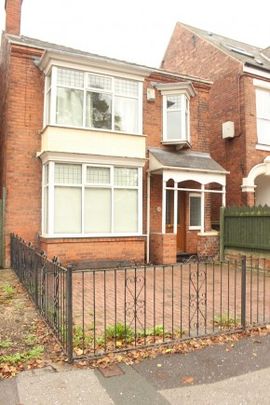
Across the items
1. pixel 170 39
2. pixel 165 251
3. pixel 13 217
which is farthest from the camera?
pixel 170 39

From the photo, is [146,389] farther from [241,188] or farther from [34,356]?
[241,188]

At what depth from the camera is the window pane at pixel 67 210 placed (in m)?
11.6

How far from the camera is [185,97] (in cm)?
1408

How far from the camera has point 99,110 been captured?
1245 centimetres

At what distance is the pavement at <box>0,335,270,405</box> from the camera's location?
11.9 ft

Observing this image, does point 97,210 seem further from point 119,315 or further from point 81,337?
point 81,337

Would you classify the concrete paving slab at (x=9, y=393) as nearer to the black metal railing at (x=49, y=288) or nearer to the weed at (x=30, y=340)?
the black metal railing at (x=49, y=288)

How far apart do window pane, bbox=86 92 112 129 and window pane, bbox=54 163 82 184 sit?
1.56 m

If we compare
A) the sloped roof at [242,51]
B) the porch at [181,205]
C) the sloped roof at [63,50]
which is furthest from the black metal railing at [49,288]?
the sloped roof at [242,51]

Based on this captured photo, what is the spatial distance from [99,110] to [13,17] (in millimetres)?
4764

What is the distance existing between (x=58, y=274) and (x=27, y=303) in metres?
2.45

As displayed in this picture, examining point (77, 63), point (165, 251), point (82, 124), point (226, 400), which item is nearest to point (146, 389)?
point (226, 400)

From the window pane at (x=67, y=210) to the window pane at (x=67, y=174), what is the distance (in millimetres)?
247

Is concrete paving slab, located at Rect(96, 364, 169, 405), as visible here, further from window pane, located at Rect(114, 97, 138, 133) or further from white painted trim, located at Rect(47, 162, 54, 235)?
window pane, located at Rect(114, 97, 138, 133)
